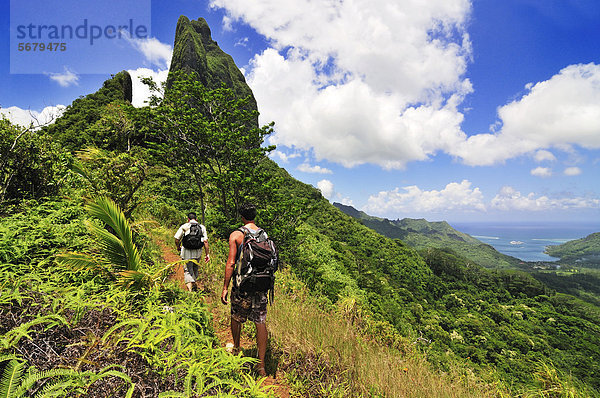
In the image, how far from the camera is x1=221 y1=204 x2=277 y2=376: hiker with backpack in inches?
107

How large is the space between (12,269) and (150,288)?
4.01 ft

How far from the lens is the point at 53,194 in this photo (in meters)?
4.38

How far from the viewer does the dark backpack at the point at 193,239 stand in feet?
15.3

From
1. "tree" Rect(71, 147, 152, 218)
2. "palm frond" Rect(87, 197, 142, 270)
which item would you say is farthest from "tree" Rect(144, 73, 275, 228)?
"palm frond" Rect(87, 197, 142, 270)

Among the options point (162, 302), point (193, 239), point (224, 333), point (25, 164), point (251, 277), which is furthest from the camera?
point (193, 239)

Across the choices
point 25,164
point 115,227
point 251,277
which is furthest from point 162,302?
point 25,164

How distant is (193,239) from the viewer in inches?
184

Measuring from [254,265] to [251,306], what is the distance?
49cm

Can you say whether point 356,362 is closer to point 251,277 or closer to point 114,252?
point 251,277

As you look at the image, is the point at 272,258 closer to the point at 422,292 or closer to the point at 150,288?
the point at 150,288

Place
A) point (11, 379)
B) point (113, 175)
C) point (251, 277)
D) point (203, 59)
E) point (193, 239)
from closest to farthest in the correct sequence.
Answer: point (11, 379)
point (251, 277)
point (193, 239)
point (113, 175)
point (203, 59)

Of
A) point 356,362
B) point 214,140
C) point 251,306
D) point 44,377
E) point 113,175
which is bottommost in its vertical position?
point 356,362

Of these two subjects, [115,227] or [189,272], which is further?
[189,272]

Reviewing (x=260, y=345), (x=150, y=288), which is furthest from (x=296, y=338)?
(x=150, y=288)
